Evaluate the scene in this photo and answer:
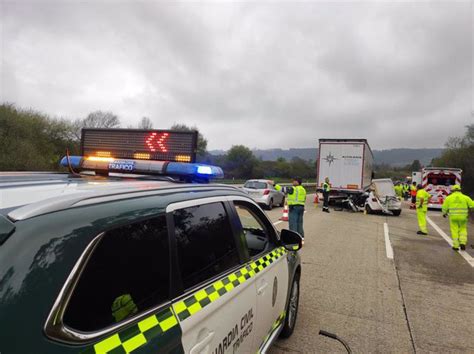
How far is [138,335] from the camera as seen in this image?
144 cm

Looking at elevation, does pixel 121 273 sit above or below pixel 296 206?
above

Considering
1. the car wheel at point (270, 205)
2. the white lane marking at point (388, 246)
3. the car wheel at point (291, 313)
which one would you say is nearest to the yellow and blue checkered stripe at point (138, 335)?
the car wheel at point (291, 313)

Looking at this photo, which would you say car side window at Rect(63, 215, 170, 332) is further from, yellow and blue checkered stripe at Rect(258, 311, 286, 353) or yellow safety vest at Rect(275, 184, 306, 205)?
yellow safety vest at Rect(275, 184, 306, 205)

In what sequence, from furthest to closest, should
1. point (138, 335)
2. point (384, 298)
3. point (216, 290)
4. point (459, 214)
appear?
point (459, 214) < point (384, 298) < point (216, 290) < point (138, 335)

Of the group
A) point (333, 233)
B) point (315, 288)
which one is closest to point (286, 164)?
point (333, 233)

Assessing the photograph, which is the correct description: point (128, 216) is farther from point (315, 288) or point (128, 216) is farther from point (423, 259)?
point (423, 259)

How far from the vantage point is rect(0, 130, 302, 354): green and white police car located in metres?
1.19

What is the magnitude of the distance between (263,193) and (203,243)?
15810mm

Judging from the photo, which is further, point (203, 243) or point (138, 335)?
point (203, 243)

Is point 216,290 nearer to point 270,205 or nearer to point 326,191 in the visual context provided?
point 270,205

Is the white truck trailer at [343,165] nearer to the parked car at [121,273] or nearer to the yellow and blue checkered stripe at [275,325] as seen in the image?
the yellow and blue checkered stripe at [275,325]

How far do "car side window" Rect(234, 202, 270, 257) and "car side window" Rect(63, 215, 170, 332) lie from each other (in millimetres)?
1142

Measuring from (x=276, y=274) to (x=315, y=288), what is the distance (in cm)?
280

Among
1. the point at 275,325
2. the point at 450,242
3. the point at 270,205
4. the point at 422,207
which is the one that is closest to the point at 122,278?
the point at 275,325
